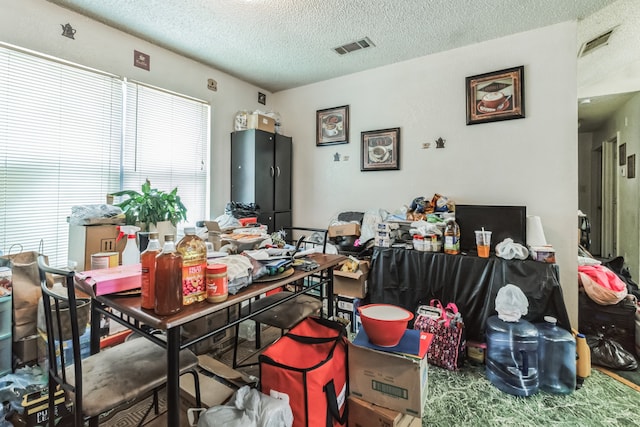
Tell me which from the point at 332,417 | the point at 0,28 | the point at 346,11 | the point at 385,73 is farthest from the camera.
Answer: the point at 385,73

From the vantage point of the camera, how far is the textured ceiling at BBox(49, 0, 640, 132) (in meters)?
2.27

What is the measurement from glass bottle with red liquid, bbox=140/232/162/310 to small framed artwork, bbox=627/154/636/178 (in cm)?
556

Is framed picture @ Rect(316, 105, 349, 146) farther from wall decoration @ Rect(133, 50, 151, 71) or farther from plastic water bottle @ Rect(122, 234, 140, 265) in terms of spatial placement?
plastic water bottle @ Rect(122, 234, 140, 265)

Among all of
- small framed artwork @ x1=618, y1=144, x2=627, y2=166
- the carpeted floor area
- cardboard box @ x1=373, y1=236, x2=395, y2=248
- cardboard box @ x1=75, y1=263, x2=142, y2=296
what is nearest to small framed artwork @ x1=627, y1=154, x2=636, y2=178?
small framed artwork @ x1=618, y1=144, x2=627, y2=166

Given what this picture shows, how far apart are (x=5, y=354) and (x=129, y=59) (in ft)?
7.96

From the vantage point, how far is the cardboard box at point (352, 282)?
8.85 ft

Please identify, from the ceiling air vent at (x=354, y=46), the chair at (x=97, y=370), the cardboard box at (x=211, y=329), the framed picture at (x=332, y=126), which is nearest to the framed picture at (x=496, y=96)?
the ceiling air vent at (x=354, y=46)

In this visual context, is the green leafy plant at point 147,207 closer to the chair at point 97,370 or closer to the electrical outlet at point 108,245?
the electrical outlet at point 108,245

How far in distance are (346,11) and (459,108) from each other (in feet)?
4.75

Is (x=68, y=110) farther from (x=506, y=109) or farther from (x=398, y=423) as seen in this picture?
(x=506, y=109)

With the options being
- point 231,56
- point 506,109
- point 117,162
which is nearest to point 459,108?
point 506,109

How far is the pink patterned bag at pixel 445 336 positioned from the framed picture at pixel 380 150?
5.45ft

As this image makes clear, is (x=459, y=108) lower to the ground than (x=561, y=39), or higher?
lower

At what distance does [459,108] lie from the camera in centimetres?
296
